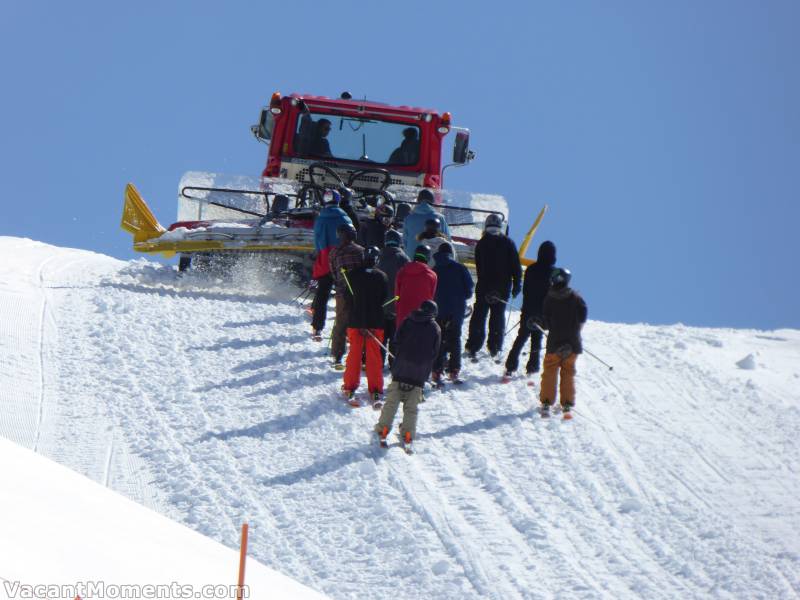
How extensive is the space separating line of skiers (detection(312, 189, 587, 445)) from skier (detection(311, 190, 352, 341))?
0.03ft

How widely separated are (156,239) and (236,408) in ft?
17.1

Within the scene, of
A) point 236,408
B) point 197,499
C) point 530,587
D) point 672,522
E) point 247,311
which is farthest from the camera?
point 247,311

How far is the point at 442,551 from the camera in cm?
873

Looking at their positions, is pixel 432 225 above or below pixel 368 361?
above

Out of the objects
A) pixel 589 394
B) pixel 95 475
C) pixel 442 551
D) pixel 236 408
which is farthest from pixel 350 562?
pixel 589 394

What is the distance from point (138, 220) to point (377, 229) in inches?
176

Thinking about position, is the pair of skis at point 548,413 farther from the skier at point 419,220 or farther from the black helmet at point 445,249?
the skier at point 419,220

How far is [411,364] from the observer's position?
10320 millimetres

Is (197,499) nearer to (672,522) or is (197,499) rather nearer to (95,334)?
(672,522)

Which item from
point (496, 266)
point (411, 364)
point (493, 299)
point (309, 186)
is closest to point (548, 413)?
point (493, 299)

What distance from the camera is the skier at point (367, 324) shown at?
11.3 meters

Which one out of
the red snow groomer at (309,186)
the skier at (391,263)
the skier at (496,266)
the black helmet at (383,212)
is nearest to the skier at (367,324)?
the skier at (391,263)

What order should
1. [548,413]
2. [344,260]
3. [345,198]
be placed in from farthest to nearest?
[345,198]
[548,413]
[344,260]

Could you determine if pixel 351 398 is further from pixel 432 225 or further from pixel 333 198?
pixel 333 198
